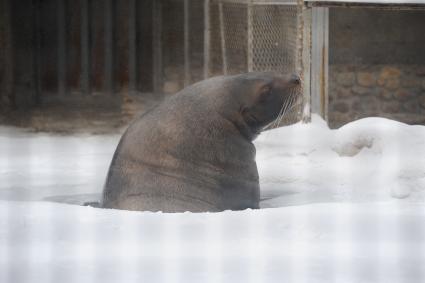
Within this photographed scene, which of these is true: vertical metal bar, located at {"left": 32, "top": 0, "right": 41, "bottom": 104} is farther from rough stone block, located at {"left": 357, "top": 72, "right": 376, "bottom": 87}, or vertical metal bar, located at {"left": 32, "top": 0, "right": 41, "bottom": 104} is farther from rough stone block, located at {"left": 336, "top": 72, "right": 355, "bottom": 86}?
rough stone block, located at {"left": 357, "top": 72, "right": 376, "bottom": 87}

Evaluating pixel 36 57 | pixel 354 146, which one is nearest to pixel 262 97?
pixel 354 146

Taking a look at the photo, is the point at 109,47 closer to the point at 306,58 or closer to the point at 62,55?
the point at 62,55

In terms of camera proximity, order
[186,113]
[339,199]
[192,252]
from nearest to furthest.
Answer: [192,252] → [186,113] → [339,199]

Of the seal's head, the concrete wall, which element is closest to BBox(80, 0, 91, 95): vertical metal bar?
the concrete wall

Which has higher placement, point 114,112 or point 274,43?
point 274,43

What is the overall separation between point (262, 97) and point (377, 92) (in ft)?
17.0

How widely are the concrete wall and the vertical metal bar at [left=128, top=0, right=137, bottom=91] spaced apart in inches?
102

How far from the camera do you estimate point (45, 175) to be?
7848mm

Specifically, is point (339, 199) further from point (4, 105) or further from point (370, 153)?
point (4, 105)

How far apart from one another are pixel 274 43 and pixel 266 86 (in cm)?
387

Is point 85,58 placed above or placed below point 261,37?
below

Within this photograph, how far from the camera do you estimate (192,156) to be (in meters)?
6.14

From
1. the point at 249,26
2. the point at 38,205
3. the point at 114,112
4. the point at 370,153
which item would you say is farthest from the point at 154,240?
the point at 114,112

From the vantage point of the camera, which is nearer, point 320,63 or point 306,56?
point 306,56
